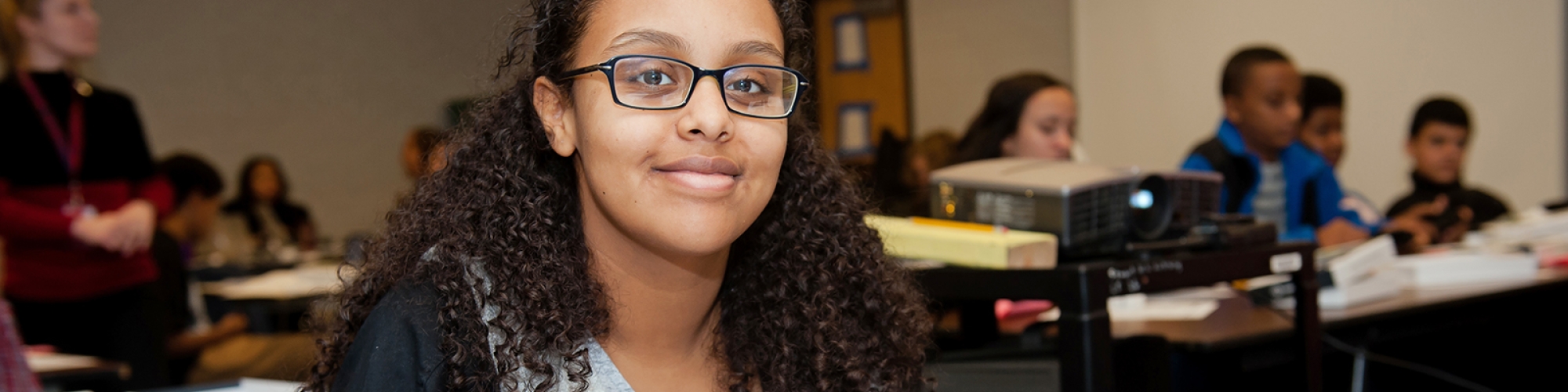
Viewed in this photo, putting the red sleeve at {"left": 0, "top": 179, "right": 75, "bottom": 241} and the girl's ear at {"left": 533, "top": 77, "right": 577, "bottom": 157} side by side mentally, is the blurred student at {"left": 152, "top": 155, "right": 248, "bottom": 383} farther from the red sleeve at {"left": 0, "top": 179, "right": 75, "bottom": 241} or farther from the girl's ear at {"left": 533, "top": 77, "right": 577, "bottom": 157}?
the girl's ear at {"left": 533, "top": 77, "right": 577, "bottom": 157}

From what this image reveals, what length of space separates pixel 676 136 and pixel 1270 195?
9.37 feet

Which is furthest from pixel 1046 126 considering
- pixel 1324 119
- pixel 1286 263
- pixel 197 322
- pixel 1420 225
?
pixel 197 322

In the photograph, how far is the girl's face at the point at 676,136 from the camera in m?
0.96

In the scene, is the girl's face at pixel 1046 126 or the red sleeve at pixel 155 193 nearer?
the red sleeve at pixel 155 193

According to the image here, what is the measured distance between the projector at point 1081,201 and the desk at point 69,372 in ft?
4.48

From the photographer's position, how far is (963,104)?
248 inches

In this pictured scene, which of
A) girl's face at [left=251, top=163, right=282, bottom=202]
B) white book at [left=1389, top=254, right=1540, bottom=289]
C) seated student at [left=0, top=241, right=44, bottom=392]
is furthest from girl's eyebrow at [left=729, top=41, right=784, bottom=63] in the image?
girl's face at [left=251, top=163, right=282, bottom=202]

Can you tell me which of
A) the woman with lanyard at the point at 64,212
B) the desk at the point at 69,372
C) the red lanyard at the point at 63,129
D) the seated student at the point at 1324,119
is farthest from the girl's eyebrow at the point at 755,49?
the seated student at the point at 1324,119

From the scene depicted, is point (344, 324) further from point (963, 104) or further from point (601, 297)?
point (963, 104)

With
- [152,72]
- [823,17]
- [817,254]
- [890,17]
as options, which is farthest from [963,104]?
[817,254]

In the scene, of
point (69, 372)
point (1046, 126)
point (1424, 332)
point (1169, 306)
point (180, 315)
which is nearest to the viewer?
point (69, 372)

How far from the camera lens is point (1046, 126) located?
10.6 ft

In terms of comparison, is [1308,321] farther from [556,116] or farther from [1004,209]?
[556,116]

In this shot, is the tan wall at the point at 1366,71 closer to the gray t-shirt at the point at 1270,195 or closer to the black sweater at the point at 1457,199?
the black sweater at the point at 1457,199
